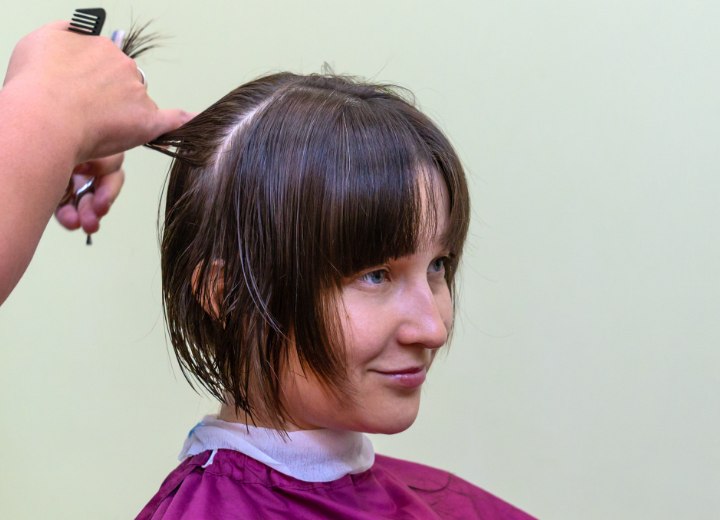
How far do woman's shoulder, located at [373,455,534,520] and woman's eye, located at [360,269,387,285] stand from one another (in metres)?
0.37

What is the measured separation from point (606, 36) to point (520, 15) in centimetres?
16

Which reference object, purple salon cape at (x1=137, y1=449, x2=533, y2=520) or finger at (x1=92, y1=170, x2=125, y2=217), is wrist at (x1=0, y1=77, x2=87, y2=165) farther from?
purple salon cape at (x1=137, y1=449, x2=533, y2=520)

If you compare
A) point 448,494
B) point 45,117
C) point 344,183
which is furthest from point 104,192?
point 448,494

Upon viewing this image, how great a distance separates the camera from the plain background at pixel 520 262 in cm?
165

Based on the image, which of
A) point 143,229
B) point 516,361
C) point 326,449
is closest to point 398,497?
point 326,449

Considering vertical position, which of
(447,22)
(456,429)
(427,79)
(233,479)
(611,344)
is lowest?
(456,429)

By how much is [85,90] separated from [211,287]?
0.25m

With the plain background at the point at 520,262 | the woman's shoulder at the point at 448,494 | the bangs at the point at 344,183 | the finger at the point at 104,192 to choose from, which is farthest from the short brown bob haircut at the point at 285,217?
the plain background at the point at 520,262

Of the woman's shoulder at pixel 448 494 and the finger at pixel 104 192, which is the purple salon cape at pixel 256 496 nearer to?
the woman's shoulder at pixel 448 494

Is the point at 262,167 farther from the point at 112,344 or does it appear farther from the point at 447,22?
the point at 112,344

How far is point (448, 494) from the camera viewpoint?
1.32 meters

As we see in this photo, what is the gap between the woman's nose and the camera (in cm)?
99

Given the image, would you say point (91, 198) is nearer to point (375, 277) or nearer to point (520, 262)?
point (375, 277)

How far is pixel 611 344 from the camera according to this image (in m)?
1.72
